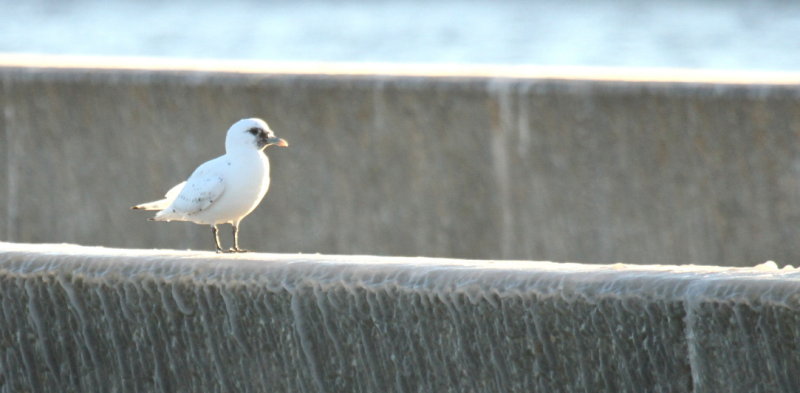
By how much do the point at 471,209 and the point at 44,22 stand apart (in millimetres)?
35034

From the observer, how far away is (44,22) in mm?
40812

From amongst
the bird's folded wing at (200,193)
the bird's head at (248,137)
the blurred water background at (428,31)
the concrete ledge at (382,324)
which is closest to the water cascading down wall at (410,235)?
the concrete ledge at (382,324)

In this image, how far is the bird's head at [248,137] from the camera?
5203mm

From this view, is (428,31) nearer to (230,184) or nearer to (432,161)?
(432,161)

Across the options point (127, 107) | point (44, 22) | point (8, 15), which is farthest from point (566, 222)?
point (8, 15)

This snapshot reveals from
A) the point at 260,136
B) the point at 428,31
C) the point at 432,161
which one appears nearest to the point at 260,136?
the point at 260,136

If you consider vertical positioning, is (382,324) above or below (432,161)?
below

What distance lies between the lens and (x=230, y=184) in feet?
16.9

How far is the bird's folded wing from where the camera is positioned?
5129mm

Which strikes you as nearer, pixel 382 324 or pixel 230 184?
pixel 382 324

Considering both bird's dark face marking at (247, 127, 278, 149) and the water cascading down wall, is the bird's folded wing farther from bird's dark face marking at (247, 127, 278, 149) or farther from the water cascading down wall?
the water cascading down wall

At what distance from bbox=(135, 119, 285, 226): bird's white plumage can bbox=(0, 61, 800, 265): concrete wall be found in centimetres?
259

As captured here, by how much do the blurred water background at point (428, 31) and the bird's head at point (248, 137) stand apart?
20.4 meters

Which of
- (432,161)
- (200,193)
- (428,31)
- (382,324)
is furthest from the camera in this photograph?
(428,31)
